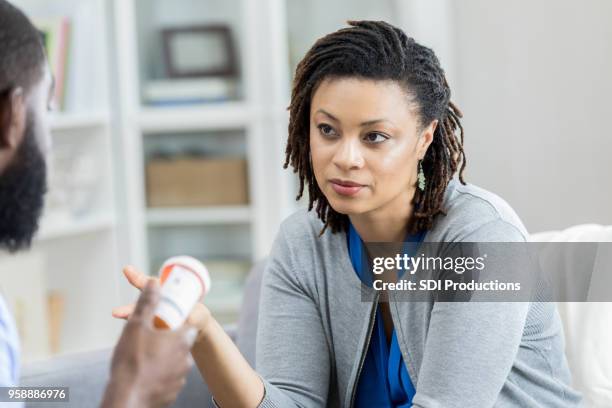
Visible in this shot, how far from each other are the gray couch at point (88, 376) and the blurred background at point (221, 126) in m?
0.99

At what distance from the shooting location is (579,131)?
7.40ft

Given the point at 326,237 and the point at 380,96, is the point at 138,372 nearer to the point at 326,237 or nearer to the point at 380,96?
the point at 380,96

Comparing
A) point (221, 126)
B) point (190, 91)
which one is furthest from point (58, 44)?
point (221, 126)

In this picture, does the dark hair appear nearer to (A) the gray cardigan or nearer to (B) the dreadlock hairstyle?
(B) the dreadlock hairstyle

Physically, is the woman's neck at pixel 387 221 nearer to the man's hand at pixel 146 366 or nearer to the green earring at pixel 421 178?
the green earring at pixel 421 178

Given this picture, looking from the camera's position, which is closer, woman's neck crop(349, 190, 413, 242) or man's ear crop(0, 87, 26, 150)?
man's ear crop(0, 87, 26, 150)

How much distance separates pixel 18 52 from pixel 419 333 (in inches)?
25.0

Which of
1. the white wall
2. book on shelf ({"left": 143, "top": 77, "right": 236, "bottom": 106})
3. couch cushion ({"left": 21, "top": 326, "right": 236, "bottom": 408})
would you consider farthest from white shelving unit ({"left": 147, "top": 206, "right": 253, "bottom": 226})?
couch cushion ({"left": 21, "top": 326, "right": 236, "bottom": 408})

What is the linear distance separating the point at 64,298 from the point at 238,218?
53 centimetres

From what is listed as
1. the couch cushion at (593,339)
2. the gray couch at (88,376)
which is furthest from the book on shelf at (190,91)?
the couch cushion at (593,339)

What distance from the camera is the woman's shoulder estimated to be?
1097mm

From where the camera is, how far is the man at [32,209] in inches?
26.0

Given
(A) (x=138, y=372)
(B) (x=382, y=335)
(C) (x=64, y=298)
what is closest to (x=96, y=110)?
(C) (x=64, y=298)

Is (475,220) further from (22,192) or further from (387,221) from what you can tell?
(22,192)
